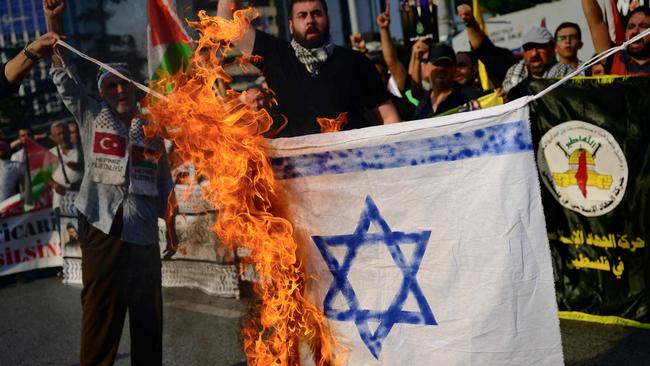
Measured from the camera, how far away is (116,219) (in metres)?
4.42

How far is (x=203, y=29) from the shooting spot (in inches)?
134

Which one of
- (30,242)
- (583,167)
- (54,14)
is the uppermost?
(54,14)

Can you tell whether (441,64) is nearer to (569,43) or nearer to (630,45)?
(569,43)

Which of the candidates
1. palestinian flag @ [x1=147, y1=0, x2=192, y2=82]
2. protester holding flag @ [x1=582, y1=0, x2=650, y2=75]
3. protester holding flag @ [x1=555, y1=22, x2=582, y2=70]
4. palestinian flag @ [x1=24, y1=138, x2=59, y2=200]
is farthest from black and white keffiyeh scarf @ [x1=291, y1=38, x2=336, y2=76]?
palestinian flag @ [x1=24, y1=138, x2=59, y2=200]

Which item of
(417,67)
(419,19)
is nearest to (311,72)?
(417,67)

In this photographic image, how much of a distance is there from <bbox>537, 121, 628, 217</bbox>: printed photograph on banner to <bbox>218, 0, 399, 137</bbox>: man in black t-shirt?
1875mm

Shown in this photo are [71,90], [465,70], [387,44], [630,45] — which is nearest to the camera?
[71,90]

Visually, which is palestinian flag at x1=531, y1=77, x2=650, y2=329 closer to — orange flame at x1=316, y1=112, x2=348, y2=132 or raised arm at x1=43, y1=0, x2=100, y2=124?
orange flame at x1=316, y1=112, x2=348, y2=132

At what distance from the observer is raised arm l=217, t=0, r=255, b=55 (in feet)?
11.7

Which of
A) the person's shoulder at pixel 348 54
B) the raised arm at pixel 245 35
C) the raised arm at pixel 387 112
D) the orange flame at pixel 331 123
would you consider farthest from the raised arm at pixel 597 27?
the raised arm at pixel 245 35

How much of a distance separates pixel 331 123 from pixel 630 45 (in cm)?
291

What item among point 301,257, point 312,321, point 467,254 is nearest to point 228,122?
point 301,257

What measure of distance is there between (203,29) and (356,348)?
4.79ft

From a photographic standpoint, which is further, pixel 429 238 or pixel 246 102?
pixel 246 102
